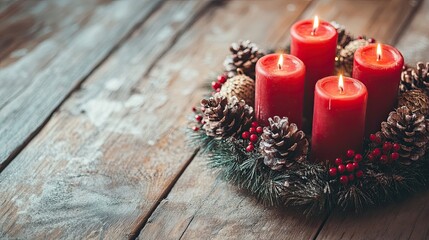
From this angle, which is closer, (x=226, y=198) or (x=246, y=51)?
(x=226, y=198)

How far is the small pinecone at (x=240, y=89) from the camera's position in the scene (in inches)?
43.0

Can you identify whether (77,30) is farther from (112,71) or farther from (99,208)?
(99,208)

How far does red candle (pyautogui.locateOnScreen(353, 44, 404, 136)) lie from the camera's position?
100 centimetres

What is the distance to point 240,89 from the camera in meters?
1.10

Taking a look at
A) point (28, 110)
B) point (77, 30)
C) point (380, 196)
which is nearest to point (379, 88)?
point (380, 196)

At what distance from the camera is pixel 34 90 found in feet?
4.40

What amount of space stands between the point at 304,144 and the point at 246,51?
0.25m

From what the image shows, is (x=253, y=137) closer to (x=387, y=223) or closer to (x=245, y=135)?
(x=245, y=135)

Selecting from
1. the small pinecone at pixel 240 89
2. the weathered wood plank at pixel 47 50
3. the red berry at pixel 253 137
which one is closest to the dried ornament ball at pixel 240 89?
the small pinecone at pixel 240 89

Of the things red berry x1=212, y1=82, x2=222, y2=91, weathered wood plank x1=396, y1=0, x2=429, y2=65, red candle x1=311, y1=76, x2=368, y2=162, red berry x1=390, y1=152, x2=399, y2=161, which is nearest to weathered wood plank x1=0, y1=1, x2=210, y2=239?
red berry x1=212, y1=82, x2=222, y2=91

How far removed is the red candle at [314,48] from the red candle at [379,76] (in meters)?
0.06

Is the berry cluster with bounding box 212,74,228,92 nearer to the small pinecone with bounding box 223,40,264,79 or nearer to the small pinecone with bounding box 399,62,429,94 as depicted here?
the small pinecone with bounding box 223,40,264,79

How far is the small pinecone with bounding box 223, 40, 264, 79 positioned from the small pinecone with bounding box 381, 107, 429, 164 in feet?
0.94

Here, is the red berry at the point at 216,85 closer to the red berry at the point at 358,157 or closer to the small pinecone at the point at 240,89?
the small pinecone at the point at 240,89
